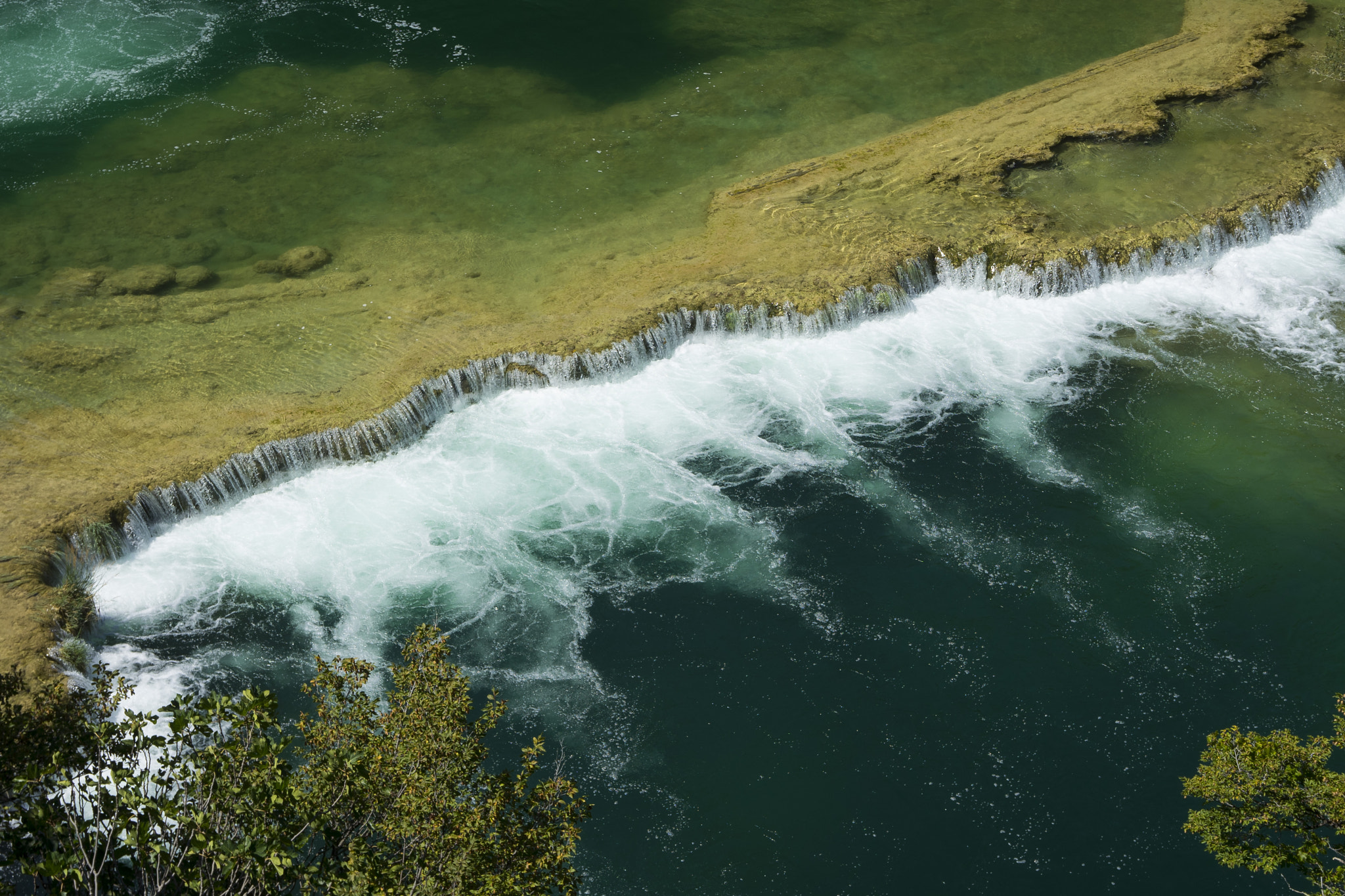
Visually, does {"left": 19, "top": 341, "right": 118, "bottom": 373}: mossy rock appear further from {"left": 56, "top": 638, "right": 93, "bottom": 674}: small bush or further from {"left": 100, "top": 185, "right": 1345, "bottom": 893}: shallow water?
{"left": 56, "top": 638, "right": 93, "bottom": 674}: small bush

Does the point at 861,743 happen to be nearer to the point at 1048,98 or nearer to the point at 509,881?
the point at 509,881

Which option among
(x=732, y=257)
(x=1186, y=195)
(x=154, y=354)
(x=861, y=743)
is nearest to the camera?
(x=861, y=743)

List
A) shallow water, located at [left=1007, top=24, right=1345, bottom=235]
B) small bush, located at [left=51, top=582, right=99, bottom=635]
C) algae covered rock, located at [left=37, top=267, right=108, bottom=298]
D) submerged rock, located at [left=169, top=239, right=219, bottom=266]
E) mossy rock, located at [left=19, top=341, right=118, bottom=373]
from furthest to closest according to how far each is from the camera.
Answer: shallow water, located at [left=1007, top=24, right=1345, bottom=235]
submerged rock, located at [left=169, top=239, right=219, bottom=266]
algae covered rock, located at [left=37, top=267, right=108, bottom=298]
mossy rock, located at [left=19, top=341, right=118, bottom=373]
small bush, located at [left=51, top=582, right=99, bottom=635]

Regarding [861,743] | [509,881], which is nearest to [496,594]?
[861,743]

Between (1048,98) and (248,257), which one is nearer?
(248,257)

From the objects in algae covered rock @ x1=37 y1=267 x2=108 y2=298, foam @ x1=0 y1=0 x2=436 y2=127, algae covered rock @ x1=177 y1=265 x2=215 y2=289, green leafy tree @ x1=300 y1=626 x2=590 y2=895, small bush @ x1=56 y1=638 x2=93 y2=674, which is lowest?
small bush @ x1=56 y1=638 x2=93 y2=674

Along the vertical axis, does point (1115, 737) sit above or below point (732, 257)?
below

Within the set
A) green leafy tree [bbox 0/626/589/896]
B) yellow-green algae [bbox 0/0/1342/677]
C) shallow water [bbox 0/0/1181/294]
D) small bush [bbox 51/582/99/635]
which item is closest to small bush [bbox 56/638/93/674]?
small bush [bbox 51/582/99/635]
